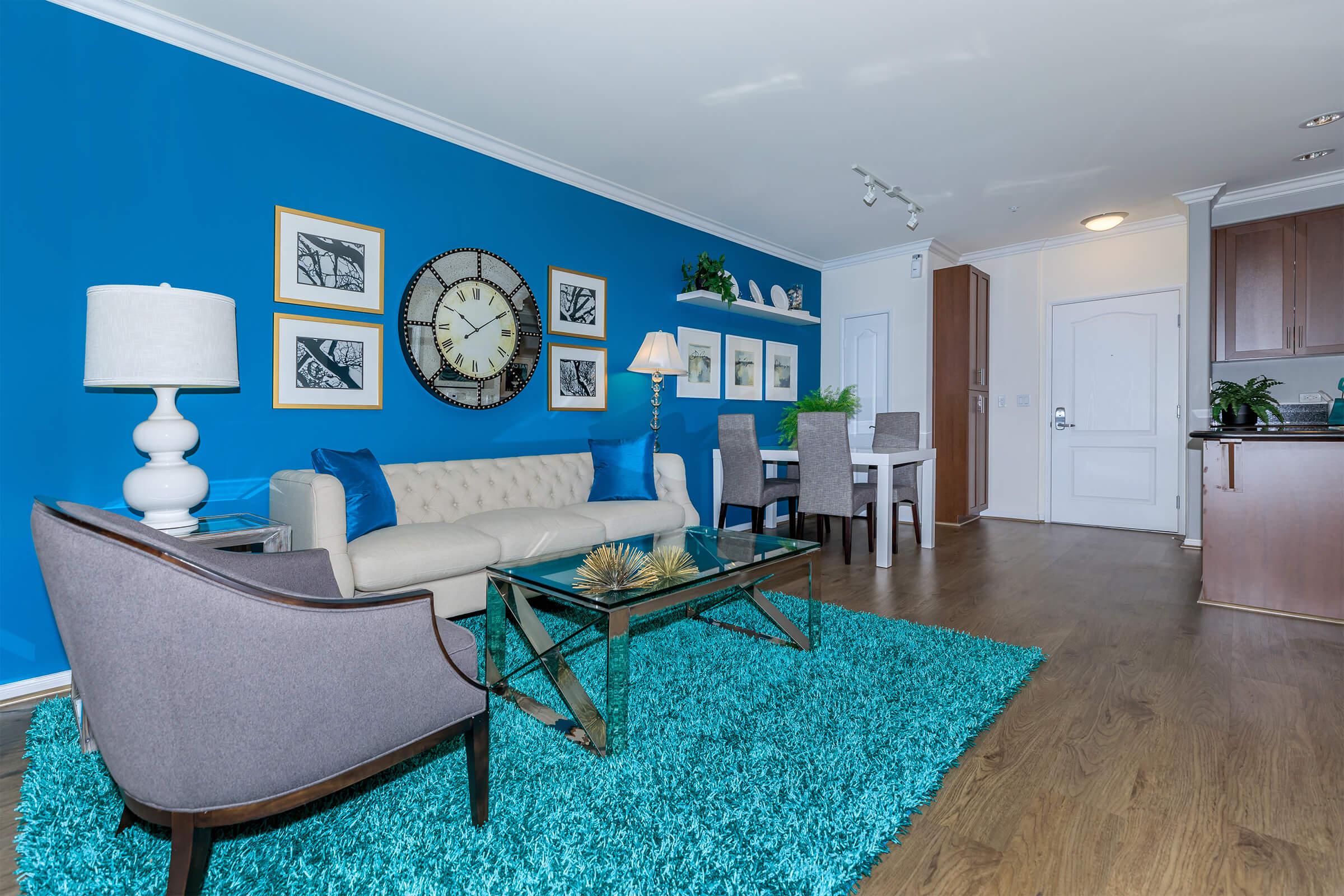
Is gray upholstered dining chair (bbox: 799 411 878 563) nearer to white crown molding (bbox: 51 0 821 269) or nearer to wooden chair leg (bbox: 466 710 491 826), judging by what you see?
white crown molding (bbox: 51 0 821 269)

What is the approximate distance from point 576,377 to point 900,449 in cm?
256

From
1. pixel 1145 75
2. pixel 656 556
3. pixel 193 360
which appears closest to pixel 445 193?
pixel 193 360

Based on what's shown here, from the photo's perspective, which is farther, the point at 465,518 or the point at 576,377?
the point at 576,377

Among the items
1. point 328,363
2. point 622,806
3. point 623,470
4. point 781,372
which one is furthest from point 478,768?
point 781,372

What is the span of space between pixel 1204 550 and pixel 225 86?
512 cm

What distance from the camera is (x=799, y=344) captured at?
637 cm

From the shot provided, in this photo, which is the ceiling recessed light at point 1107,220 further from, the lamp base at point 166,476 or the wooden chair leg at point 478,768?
the lamp base at point 166,476

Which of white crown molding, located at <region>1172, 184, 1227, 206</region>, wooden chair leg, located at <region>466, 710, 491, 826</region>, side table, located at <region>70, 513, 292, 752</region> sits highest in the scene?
white crown molding, located at <region>1172, 184, 1227, 206</region>

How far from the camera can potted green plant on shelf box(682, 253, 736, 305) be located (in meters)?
4.99

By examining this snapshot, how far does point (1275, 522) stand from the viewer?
3178mm

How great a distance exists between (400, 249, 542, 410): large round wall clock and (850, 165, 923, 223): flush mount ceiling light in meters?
2.26

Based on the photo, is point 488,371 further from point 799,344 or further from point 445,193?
point 799,344

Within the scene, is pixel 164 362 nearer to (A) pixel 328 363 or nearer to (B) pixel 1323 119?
(A) pixel 328 363

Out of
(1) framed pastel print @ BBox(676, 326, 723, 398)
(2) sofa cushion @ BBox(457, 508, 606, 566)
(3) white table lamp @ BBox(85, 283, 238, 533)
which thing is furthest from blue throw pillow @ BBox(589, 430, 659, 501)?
(3) white table lamp @ BBox(85, 283, 238, 533)
